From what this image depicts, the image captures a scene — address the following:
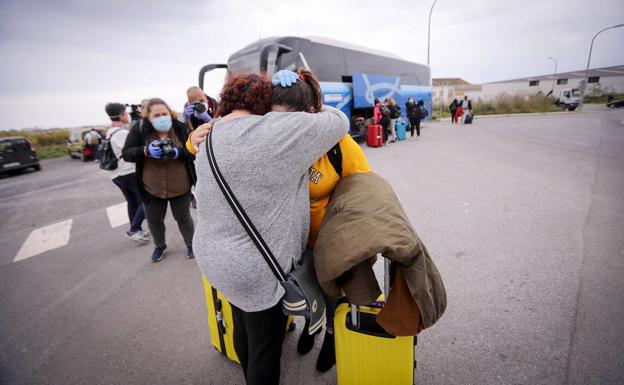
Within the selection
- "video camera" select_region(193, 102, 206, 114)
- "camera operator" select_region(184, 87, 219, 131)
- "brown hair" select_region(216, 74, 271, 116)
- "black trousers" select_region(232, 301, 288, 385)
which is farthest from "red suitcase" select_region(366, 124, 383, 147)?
"black trousers" select_region(232, 301, 288, 385)

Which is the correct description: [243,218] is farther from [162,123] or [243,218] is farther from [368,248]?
[162,123]

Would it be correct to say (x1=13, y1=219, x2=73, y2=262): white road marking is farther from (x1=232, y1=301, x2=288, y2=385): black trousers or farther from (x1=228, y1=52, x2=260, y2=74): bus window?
(x1=228, y1=52, x2=260, y2=74): bus window

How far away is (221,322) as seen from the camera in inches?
78.1

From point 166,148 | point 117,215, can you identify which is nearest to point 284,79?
point 166,148

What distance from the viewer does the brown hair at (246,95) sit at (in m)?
1.20

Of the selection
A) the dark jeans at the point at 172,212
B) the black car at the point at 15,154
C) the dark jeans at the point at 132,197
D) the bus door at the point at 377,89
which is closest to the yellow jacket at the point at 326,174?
the dark jeans at the point at 172,212

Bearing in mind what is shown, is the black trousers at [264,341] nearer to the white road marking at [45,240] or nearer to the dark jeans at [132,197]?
the dark jeans at [132,197]

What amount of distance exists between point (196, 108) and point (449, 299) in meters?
3.35

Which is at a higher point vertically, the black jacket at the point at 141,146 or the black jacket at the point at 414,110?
the black jacket at the point at 414,110

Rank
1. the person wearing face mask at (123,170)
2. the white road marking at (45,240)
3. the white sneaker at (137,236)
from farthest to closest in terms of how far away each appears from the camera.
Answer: the white road marking at (45,240), the white sneaker at (137,236), the person wearing face mask at (123,170)

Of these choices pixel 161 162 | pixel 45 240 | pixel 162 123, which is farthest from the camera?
pixel 45 240

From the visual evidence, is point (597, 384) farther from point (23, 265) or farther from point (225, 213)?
point (23, 265)

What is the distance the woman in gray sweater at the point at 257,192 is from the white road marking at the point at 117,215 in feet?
15.7

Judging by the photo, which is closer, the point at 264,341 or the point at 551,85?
the point at 264,341
